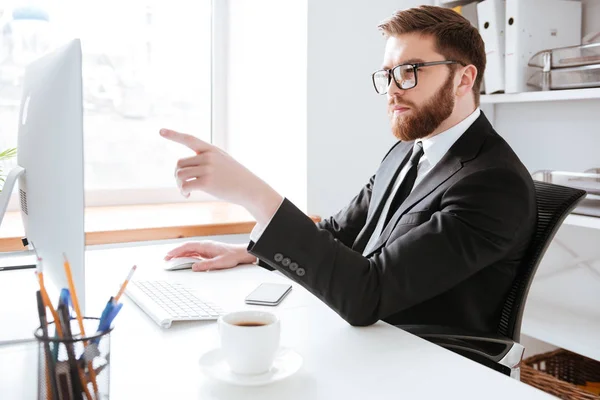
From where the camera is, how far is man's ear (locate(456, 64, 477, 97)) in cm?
140

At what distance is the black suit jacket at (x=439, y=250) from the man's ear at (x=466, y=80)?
133 mm

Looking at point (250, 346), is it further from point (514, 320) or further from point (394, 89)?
point (394, 89)

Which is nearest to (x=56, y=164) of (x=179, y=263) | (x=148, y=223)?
(x=179, y=263)

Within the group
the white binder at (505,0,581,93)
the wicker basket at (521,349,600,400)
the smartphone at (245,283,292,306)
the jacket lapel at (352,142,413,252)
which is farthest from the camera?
the wicker basket at (521,349,600,400)

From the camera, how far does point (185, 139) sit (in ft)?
3.12

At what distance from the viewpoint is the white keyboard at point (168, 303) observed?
1043mm

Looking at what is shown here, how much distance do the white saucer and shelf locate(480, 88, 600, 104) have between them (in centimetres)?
147

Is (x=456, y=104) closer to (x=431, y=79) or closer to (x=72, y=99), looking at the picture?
(x=431, y=79)

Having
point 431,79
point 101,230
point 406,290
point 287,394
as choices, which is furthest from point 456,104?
point 101,230

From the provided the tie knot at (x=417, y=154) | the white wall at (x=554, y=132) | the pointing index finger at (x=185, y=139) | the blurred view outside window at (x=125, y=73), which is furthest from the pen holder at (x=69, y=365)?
the white wall at (x=554, y=132)

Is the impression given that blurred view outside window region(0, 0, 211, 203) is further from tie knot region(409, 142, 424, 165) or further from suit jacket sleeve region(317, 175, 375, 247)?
tie knot region(409, 142, 424, 165)

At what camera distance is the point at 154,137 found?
260cm

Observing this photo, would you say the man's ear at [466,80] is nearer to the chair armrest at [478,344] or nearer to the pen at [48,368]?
the chair armrest at [478,344]

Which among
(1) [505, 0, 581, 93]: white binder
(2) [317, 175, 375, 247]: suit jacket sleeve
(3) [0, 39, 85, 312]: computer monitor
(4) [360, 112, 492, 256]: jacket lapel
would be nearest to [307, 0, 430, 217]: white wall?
(1) [505, 0, 581, 93]: white binder
